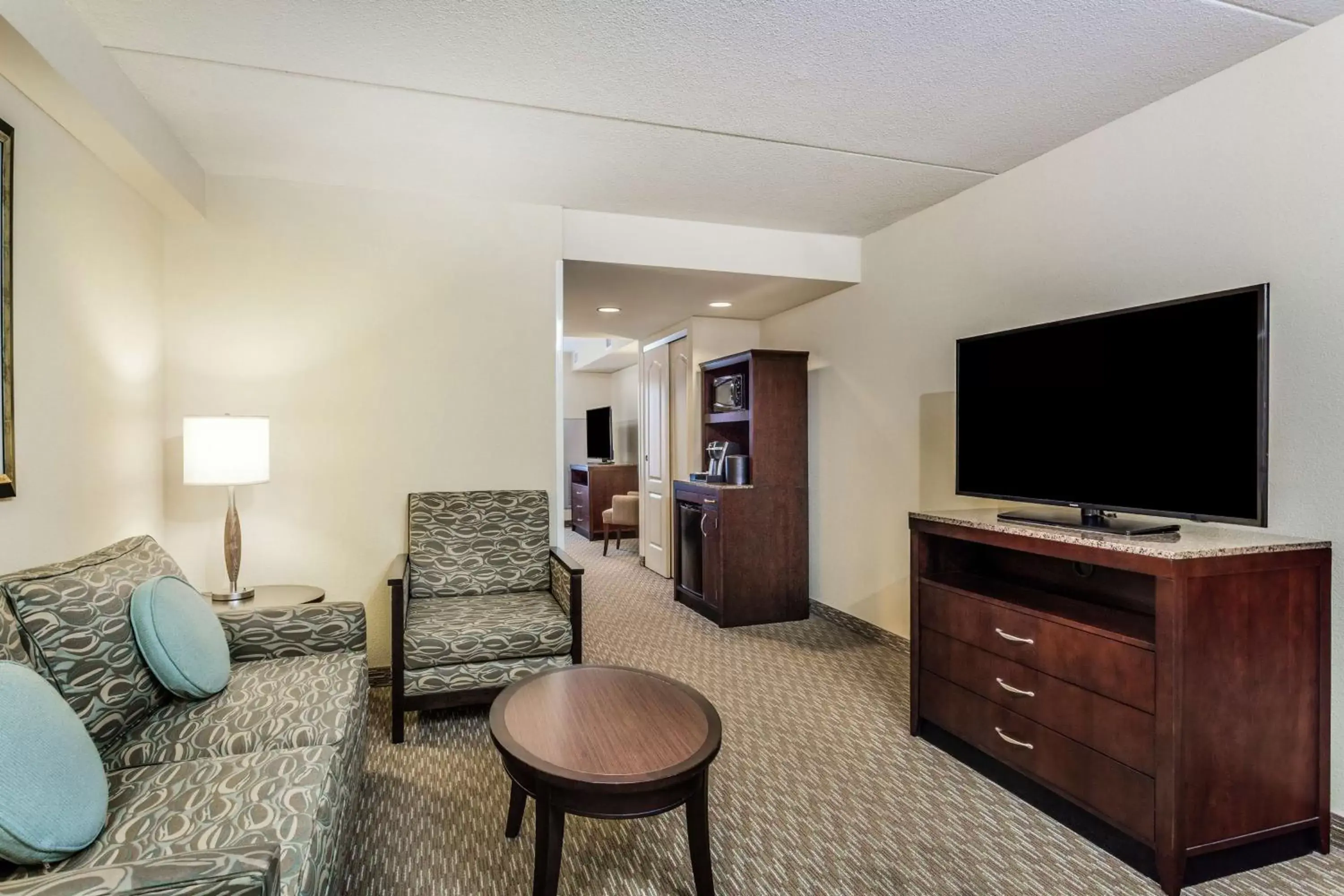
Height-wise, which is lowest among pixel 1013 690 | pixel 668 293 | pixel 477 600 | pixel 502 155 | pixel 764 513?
pixel 1013 690

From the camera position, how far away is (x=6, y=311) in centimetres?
188

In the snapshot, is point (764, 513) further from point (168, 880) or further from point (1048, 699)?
point (168, 880)

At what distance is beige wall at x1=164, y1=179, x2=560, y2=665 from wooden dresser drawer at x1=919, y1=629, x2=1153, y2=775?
6.47 feet

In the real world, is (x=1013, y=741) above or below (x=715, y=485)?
below

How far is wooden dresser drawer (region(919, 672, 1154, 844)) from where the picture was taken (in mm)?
1896

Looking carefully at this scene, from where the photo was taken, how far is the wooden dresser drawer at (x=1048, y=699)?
6.23ft

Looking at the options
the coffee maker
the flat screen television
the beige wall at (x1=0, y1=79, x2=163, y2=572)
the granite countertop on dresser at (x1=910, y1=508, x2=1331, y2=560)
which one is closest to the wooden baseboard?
the coffee maker

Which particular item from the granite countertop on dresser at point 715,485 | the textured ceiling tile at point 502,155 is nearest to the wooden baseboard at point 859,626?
the granite countertop on dresser at point 715,485

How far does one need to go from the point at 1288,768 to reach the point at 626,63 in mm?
2863

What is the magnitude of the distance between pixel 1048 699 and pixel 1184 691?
420mm

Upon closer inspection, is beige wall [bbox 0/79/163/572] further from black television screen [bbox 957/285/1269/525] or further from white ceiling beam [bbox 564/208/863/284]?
black television screen [bbox 957/285/1269/525]

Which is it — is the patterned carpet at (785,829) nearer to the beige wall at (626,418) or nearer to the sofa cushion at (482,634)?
the sofa cushion at (482,634)

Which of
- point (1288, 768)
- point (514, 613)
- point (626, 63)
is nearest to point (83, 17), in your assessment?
point (626, 63)

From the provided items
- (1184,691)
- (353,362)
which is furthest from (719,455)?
(1184,691)
